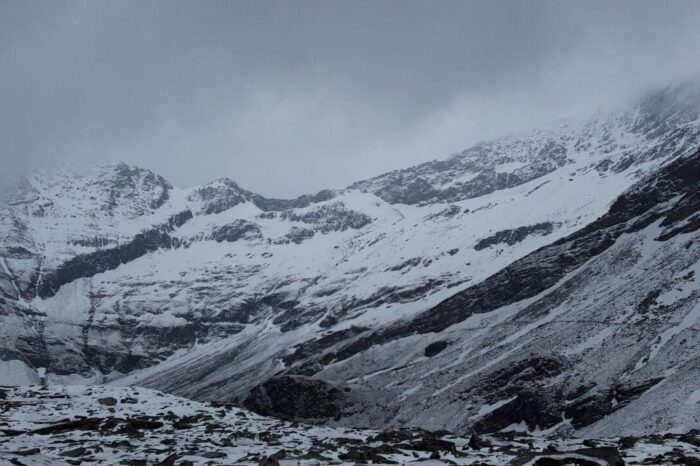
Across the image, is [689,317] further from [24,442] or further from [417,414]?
[24,442]

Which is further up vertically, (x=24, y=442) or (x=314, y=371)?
(x=24, y=442)

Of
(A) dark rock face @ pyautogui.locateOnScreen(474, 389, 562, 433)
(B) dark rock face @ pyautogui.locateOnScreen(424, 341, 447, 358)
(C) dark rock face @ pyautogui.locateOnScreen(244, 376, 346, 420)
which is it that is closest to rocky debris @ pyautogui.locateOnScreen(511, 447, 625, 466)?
(A) dark rock face @ pyautogui.locateOnScreen(474, 389, 562, 433)

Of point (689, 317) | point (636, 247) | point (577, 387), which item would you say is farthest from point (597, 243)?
point (577, 387)

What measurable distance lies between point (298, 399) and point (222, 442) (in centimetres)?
7813

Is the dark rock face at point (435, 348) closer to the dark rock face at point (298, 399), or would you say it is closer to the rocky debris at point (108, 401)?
the dark rock face at point (298, 399)

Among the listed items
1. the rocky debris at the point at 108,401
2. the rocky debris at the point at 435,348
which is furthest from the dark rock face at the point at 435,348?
the rocky debris at the point at 108,401

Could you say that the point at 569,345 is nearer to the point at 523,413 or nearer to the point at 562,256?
the point at 523,413

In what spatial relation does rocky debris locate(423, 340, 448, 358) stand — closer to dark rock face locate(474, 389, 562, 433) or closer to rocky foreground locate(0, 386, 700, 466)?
dark rock face locate(474, 389, 562, 433)

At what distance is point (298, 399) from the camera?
4306 inches

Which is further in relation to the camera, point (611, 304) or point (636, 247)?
point (636, 247)

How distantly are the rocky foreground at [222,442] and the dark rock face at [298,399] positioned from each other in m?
56.3

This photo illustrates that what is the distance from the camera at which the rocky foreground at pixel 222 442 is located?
2575 cm

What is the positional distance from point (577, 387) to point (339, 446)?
57.6 m

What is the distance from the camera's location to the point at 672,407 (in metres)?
61.9
